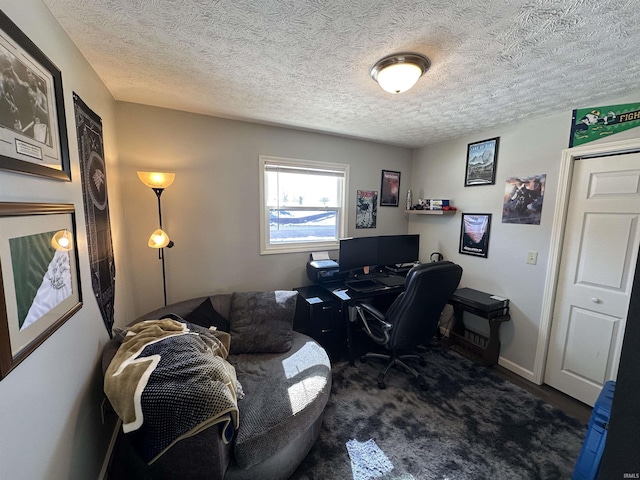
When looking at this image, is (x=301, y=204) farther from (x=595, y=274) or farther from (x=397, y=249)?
(x=595, y=274)

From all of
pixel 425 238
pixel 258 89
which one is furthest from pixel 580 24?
pixel 425 238

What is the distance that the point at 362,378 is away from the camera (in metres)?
2.25

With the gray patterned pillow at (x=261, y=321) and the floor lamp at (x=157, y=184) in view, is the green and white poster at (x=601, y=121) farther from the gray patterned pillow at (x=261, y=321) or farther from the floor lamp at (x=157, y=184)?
the floor lamp at (x=157, y=184)

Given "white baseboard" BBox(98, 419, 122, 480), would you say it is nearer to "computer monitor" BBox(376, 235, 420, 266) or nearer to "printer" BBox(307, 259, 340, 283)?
"printer" BBox(307, 259, 340, 283)

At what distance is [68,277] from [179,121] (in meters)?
1.65

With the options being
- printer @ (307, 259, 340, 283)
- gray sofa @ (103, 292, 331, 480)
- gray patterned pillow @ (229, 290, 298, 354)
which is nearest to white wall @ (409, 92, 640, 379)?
printer @ (307, 259, 340, 283)

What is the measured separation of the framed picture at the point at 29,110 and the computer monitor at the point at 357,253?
2.19m

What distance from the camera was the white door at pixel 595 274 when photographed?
1781 mm

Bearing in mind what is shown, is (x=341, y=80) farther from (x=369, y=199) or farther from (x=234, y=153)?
(x=369, y=199)

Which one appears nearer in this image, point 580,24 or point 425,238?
point 580,24

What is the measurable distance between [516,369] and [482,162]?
2148 mm

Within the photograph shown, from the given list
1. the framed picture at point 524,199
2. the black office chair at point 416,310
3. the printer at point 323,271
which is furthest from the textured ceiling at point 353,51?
the printer at point 323,271

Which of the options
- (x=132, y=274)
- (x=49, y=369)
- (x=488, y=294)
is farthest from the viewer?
(x=488, y=294)

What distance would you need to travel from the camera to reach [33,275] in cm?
83
